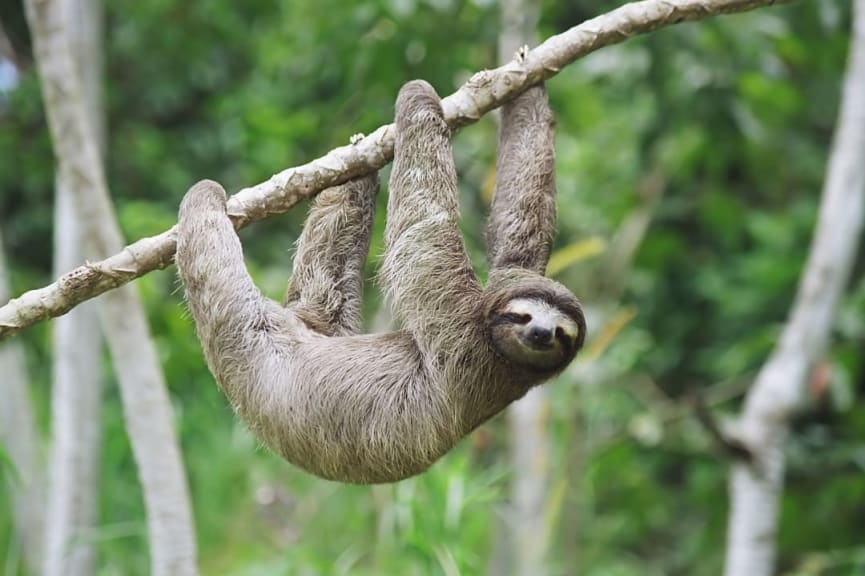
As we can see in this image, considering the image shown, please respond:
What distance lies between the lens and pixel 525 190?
6086 mm

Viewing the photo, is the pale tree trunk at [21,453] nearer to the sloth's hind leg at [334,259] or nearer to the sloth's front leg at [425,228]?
the sloth's hind leg at [334,259]

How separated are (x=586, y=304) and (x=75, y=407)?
4740 millimetres

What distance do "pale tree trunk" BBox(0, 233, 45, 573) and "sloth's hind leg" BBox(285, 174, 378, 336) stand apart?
257cm

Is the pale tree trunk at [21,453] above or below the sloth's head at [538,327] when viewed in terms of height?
above

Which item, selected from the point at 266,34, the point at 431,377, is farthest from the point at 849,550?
the point at 266,34

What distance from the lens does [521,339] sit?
5281 millimetres

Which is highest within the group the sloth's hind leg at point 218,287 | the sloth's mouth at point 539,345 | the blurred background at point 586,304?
the blurred background at point 586,304

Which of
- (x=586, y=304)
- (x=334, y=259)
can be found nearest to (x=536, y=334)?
(x=334, y=259)

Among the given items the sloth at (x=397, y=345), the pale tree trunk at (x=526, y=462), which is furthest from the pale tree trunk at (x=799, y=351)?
the sloth at (x=397, y=345)

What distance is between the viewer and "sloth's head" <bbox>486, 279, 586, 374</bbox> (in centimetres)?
524

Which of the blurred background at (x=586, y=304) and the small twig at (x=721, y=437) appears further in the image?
the blurred background at (x=586, y=304)

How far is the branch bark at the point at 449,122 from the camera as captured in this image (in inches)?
188

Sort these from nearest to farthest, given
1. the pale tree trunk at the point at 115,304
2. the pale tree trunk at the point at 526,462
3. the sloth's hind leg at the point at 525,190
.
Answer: the sloth's hind leg at the point at 525,190 → the pale tree trunk at the point at 115,304 → the pale tree trunk at the point at 526,462

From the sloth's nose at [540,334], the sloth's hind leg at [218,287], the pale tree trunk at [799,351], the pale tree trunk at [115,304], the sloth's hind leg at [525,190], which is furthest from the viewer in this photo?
the pale tree trunk at [799,351]
